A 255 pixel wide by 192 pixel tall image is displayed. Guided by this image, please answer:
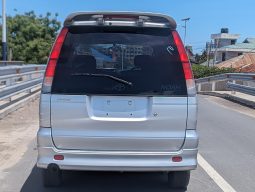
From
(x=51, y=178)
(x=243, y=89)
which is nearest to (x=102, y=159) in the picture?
(x=51, y=178)

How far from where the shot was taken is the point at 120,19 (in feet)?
18.0

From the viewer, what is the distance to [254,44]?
79.9 metres

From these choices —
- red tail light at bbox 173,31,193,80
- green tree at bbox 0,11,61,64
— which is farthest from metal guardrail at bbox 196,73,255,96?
green tree at bbox 0,11,61,64

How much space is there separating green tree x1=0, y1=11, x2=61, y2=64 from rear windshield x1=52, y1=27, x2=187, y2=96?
40908mm

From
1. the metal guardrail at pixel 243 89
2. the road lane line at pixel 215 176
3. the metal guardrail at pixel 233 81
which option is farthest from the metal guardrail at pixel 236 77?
the road lane line at pixel 215 176

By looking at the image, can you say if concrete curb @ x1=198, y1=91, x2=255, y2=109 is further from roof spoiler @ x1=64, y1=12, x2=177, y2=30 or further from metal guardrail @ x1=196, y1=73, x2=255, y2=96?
roof spoiler @ x1=64, y1=12, x2=177, y2=30

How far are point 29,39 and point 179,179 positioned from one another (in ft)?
143

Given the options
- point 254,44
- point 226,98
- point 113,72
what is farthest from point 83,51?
point 254,44

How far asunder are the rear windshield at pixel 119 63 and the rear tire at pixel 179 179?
45.1 inches

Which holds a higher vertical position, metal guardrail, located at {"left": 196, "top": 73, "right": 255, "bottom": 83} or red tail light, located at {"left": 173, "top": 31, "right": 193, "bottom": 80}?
red tail light, located at {"left": 173, "top": 31, "right": 193, "bottom": 80}

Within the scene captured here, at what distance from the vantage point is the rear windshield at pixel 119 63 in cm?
534

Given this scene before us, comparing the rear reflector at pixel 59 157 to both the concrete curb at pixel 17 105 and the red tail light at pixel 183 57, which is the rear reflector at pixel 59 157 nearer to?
the red tail light at pixel 183 57

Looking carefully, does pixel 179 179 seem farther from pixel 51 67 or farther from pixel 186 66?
pixel 51 67

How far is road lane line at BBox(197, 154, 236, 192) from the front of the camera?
20.7 ft
